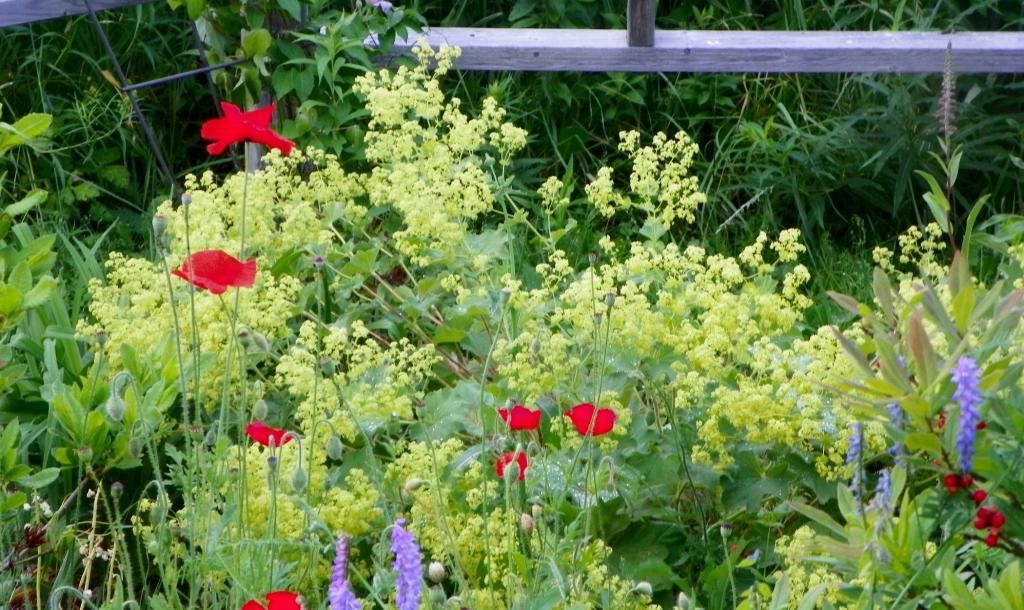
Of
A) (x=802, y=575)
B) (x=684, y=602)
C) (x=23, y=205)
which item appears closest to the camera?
(x=684, y=602)

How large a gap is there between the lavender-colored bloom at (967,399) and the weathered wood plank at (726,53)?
8.94 ft

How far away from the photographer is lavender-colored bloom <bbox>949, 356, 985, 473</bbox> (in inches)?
54.2

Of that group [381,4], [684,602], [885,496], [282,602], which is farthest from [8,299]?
[381,4]

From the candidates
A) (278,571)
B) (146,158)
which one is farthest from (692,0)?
(278,571)

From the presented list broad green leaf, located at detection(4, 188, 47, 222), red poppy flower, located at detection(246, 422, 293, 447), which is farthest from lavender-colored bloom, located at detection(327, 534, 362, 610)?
broad green leaf, located at detection(4, 188, 47, 222)

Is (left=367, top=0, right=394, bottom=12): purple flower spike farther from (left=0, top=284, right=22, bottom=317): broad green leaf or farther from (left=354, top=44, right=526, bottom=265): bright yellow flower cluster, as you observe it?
(left=0, top=284, right=22, bottom=317): broad green leaf

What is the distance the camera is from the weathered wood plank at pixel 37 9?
3.54 metres

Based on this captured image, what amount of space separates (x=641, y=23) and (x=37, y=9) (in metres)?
1.56

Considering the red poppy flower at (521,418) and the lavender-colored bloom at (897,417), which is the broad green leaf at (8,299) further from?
the lavender-colored bloom at (897,417)

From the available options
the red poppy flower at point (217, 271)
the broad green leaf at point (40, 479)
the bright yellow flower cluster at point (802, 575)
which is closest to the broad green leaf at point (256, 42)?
the broad green leaf at point (40, 479)

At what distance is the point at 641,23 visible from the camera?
396 cm

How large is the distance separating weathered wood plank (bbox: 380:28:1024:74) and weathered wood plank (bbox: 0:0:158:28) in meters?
0.87

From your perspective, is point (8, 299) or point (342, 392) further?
point (8, 299)

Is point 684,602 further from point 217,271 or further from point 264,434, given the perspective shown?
point 217,271
